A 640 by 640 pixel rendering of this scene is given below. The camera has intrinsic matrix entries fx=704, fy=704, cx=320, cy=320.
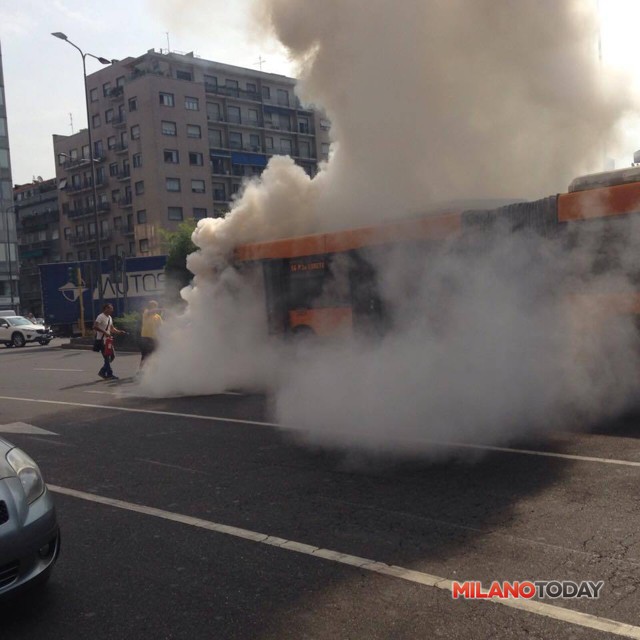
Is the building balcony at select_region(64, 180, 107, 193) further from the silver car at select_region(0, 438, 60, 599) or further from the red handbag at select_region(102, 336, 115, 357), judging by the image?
the silver car at select_region(0, 438, 60, 599)

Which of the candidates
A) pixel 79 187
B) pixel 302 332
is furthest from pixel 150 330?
pixel 79 187

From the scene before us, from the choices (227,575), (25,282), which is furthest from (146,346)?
(25,282)

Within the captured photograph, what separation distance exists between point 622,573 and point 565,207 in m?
4.55

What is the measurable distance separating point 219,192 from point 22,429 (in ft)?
178

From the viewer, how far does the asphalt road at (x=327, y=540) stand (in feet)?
9.99

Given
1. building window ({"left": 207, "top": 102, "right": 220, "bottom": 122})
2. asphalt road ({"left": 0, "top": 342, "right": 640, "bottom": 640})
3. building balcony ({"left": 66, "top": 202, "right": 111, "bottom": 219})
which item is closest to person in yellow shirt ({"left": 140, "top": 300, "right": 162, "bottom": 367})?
asphalt road ({"left": 0, "top": 342, "right": 640, "bottom": 640})

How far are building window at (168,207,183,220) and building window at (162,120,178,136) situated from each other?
5.97 metres

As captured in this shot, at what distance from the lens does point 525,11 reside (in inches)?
446

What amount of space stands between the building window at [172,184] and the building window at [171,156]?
56.7 inches

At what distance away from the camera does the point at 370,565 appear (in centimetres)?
358

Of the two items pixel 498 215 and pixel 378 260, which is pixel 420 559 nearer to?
pixel 498 215

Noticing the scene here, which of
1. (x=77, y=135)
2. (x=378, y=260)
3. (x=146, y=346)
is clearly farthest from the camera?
(x=77, y=135)

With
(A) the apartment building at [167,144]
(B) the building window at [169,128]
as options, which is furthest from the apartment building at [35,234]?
(B) the building window at [169,128]

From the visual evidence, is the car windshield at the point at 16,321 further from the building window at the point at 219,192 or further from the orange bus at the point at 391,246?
the building window at the point at 219,192
